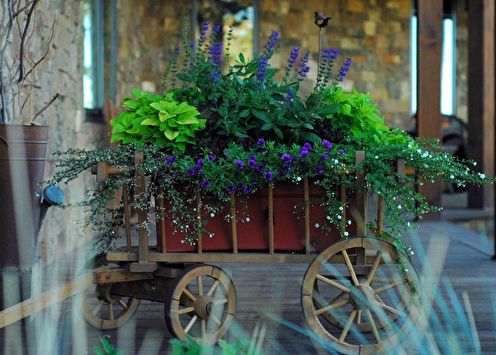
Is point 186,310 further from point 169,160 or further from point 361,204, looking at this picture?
point 361,204

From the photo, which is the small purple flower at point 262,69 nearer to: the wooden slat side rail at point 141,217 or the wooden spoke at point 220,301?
the wooden slat side rail at point 141,217

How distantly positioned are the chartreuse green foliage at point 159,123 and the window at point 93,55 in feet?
12.7

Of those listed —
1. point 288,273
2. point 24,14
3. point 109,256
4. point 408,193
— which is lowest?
point 288,273

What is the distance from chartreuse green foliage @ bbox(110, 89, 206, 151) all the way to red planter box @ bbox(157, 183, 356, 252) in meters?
0.29

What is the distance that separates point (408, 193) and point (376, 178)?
0.48 feet

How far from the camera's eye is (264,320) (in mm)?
3316

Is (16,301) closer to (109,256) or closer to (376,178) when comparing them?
(109,256)

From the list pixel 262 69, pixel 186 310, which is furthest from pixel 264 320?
pixel 262 69

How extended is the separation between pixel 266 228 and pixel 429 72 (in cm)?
427

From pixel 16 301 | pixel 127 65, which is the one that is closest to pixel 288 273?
pixel 16 301

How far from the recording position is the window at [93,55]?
6.78 metres

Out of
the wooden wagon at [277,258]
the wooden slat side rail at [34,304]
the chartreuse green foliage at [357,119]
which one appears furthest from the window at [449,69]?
the wooden slat side rail at [34,304]

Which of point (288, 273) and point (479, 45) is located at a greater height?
point (479, 45)

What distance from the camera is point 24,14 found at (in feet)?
13.7
